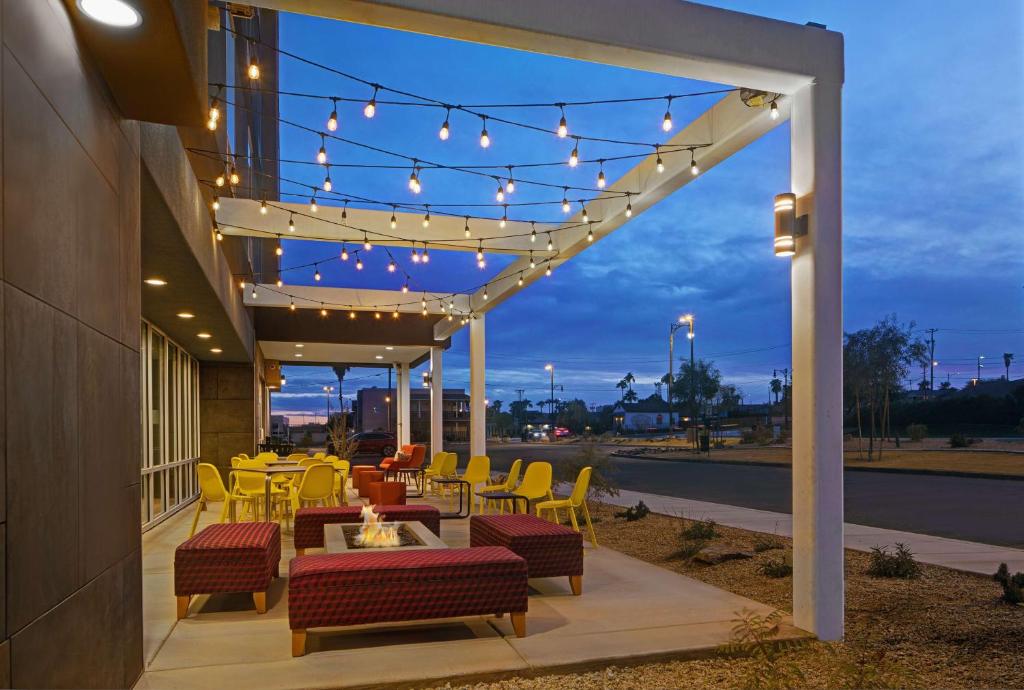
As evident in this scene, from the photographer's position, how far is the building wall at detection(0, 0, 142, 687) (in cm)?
209

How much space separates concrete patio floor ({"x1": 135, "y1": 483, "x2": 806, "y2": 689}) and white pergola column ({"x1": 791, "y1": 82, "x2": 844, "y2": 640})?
30 cm

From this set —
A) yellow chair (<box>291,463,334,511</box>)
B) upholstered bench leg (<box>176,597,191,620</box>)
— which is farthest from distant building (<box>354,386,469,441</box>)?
upholstered bench leg (<box>176,597,191,620</box>)

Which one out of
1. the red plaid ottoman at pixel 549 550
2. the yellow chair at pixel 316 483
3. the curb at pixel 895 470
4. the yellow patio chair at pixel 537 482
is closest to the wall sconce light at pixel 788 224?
the red plaid ottoman at pixel 549 550

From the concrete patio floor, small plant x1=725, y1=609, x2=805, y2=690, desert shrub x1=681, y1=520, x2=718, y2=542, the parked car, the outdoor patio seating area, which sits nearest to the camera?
small plant x1=725, y1=609, x2=805, y2=690

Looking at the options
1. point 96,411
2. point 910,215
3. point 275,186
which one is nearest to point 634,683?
point 96,411

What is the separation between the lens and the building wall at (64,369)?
2.09 metres

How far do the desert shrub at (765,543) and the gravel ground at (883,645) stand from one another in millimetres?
343

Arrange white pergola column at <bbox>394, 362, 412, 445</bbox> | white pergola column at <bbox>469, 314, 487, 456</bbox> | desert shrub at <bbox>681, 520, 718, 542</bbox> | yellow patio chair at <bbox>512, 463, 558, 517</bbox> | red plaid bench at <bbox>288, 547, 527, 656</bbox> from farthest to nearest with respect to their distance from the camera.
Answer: white pergola column at <bbox>394, 362, 412, 445</bbox> < white pergola column at <bbox>469, 314, 487, 456</bbox> < yellow patio chair at <bbox>512, 463, 558, 517</bbox> < desert shrub at <bbox>681, 520, 718, 542</bbox> < red plaid bench at <bbox>288, 547, 527, 656</bbox>

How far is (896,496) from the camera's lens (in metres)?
12.1

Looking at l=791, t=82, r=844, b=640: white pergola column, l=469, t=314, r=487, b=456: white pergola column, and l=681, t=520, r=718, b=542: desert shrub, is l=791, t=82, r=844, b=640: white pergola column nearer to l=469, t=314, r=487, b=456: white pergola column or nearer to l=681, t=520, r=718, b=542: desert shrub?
l=681, t=520, r=718, b=542: desert shrub

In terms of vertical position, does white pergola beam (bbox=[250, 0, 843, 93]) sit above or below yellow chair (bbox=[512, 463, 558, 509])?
above

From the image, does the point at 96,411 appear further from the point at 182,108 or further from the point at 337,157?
the point at 337,157

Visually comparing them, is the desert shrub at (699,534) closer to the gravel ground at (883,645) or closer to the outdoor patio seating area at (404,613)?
the gravel ground at (883,645)

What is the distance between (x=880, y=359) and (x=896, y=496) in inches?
528
